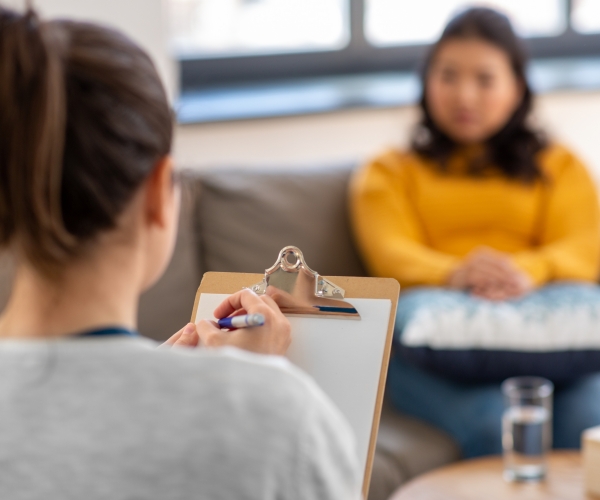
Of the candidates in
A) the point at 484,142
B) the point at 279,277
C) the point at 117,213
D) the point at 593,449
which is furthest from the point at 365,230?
the point at 117,213

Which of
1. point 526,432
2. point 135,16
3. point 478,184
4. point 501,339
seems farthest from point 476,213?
point 135,16

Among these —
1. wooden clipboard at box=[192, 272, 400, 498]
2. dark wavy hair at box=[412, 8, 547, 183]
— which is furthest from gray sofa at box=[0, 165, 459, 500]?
wooden clipboard at box=[192, 272, 400, 498]

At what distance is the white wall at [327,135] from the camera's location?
2514mm

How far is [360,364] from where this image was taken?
0.72 metres

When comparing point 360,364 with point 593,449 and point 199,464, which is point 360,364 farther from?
point 593,449

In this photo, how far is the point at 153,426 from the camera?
520 mm

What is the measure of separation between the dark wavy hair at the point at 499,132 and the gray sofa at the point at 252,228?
24cm

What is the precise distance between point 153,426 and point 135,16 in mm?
1990

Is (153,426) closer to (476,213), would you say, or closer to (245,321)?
(245,321)

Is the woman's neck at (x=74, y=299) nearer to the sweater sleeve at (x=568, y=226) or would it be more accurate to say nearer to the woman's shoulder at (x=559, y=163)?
the sweater sleeve at (x=568, y=226)

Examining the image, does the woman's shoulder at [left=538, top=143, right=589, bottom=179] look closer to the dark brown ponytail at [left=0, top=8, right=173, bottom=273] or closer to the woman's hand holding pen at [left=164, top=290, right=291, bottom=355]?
the woman's hand holding pen at [left=164, top=290, right=291, bottom=355]

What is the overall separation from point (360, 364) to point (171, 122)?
0.82 feet

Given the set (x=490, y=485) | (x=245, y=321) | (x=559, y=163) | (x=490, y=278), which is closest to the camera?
(x=245, y=321)

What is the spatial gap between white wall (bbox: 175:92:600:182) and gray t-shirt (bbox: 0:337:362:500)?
1926 millimetres
